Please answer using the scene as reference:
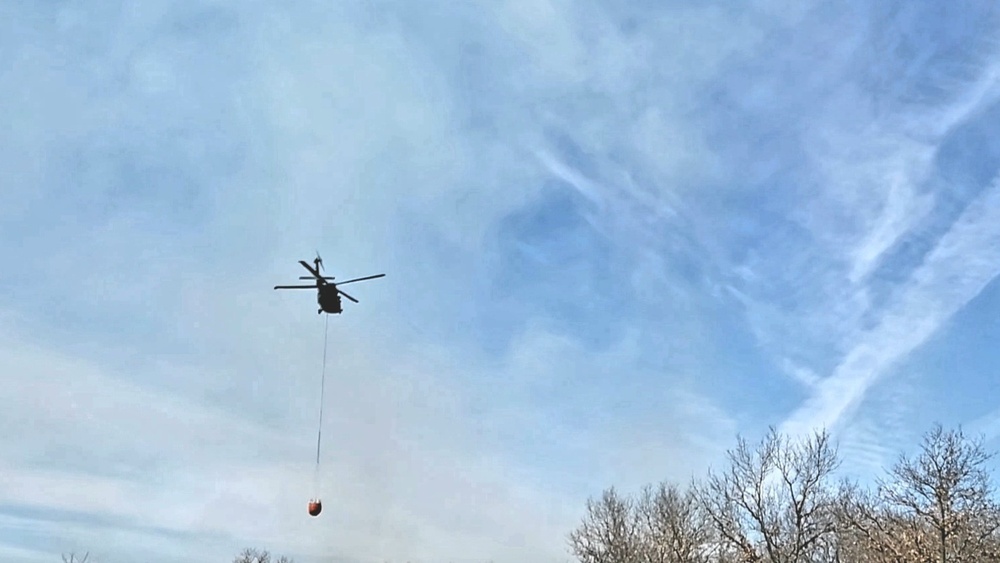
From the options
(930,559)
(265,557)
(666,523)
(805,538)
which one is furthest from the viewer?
(265,557)

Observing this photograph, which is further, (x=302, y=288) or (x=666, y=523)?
(x=666, y=523)

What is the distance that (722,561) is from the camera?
1515 inches

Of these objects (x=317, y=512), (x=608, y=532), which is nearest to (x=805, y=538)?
(x=608, y=532)

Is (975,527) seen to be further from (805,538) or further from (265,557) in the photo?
(265,557)

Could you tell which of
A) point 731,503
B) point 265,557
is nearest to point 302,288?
point 731,503

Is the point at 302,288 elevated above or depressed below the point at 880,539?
above

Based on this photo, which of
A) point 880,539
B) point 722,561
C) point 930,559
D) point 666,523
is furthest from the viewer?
point 666,523

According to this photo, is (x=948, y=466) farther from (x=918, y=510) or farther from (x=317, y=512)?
(x=317, y=512)

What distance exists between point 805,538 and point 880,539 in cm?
372

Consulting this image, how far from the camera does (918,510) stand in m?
29.9

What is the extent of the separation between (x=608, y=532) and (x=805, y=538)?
19747 millimetres

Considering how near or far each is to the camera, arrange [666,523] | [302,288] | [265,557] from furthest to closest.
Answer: [265,557] < [666,523] < [302,288]

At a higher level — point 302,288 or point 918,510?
point 302,288

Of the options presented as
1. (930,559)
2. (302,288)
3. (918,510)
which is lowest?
(930,559)
